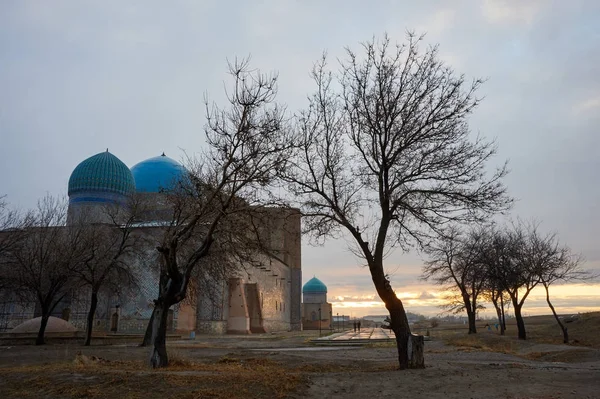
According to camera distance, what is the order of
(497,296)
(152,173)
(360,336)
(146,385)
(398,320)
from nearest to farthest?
(146,385), (398,320), (360,336), (497,296), (152,173)

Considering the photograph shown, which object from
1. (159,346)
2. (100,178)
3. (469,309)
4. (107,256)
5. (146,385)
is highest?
(100,178)

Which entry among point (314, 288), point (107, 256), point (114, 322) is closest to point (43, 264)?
point (107, 256)

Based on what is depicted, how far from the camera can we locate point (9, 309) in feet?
123

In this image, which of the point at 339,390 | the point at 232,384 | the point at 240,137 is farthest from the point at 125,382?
the point at 240,137

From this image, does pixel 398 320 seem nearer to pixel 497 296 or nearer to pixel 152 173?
pixel 497 296

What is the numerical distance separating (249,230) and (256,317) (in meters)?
33.5

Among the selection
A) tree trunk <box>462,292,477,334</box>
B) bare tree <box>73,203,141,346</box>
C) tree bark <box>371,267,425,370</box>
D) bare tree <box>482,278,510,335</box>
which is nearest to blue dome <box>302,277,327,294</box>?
bare tree <box>482,278,510,335</box>

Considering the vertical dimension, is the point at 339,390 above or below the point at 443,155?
below

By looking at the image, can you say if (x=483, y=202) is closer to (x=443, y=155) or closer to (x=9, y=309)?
(x=443, y=155)

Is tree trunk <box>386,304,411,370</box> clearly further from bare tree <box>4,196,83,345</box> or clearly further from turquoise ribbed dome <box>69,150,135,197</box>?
turquoise ribbed dome <box>69,150,135,197</box>

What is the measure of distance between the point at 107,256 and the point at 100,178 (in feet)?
62.4

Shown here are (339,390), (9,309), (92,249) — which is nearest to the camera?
(339,390)

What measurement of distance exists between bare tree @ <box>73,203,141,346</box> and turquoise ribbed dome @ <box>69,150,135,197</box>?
14.7m

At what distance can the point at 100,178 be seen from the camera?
134 feet
